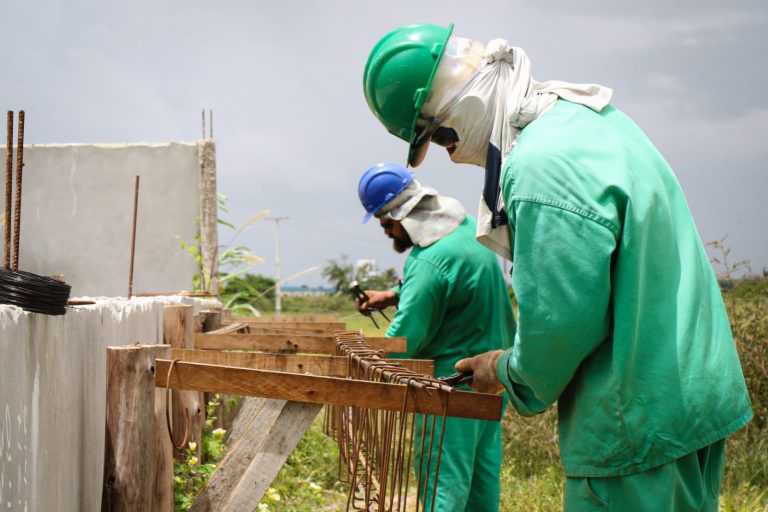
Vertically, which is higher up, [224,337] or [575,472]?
[224,337]

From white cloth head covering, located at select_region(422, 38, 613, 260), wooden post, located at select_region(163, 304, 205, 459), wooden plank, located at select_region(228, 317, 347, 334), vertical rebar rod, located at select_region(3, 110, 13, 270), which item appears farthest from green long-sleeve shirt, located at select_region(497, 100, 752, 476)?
wooden plank, located at select_region(228, 317, 347, 334)

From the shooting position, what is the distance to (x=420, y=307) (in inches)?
188

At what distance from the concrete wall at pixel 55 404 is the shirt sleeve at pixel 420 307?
5.28 feet

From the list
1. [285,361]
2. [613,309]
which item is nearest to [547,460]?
[285,361]

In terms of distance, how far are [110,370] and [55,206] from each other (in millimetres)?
8435

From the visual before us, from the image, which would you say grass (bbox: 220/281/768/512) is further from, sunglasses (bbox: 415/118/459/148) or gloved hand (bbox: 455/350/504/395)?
sunglasses (bbox: 415/118/459/148)

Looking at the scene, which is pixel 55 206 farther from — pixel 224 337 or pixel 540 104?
pixel 540 104

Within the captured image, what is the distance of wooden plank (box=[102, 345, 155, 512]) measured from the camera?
2.69 meters

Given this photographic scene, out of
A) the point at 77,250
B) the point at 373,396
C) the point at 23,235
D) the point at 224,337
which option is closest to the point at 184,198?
the point at 77,250

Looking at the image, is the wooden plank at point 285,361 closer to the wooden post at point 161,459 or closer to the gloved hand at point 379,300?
the wooden post at point 161,459

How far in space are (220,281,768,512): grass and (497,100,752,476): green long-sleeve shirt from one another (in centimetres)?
372

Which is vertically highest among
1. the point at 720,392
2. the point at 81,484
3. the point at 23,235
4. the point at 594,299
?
the point at 23,235

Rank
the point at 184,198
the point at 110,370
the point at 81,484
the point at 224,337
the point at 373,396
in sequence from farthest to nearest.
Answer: the point at 184,198 → the point at 224,337 → the point at 81,484 → the point at 110,370 → the point at 373,396

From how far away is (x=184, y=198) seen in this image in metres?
10.2
